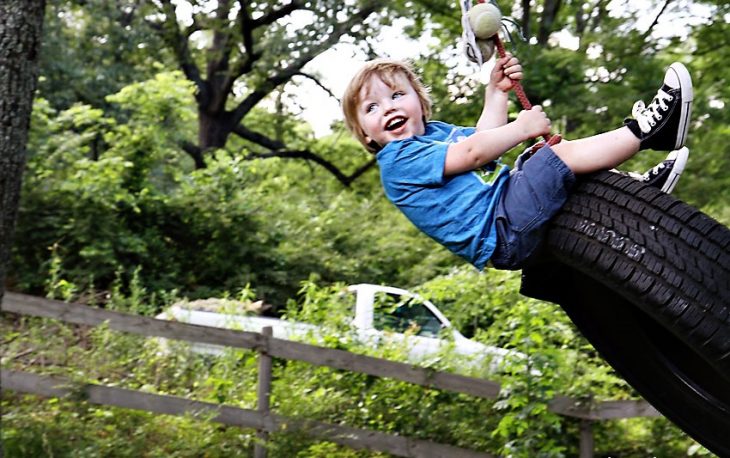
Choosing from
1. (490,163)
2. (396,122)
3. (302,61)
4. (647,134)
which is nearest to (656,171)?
(647,134)

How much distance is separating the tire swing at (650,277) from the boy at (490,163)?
83 mm

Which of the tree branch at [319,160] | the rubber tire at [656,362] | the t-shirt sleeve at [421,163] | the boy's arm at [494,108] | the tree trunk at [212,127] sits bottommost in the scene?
the rubber tire at [656,362]

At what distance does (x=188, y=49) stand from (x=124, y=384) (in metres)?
13.1

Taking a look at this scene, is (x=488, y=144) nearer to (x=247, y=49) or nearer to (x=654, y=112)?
(x=654, y=112)

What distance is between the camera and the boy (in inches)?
104

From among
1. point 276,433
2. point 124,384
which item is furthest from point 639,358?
point 124,384

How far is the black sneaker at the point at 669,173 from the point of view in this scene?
2.71m

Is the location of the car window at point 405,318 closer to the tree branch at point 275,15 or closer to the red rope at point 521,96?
the red rope at point 521,96

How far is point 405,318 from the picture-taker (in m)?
8.78

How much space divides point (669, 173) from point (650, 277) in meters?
0.40

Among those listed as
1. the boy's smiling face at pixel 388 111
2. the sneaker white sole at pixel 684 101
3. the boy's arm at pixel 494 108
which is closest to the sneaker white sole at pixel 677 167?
the sneaker white sole at pixel 684 101

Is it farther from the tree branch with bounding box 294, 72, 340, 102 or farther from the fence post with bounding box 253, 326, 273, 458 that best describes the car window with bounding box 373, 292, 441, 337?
the tree branch with bounding box 294, 72, 340, 102

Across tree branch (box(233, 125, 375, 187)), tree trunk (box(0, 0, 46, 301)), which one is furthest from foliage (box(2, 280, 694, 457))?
tree branch (box(233, 125, 375, 187))

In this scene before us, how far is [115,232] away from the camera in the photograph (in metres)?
12.4
